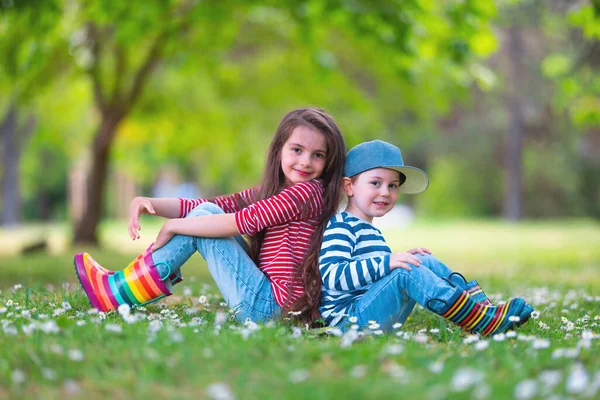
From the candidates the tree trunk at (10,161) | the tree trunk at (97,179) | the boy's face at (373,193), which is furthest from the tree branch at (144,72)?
the tree trunk at (10,161)

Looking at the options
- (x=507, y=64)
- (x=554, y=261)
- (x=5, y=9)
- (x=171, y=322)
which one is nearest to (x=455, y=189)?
(x=507, y=64)

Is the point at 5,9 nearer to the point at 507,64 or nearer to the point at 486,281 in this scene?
the point at 486,281

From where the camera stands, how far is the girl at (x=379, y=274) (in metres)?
3.68

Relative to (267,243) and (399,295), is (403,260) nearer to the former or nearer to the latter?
(399,295)

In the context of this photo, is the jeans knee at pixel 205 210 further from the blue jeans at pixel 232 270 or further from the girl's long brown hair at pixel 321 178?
the girl's long brown hair at pixel 321 178

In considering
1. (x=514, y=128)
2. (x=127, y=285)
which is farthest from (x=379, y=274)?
(x=514, y=128)

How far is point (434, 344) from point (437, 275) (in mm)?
679

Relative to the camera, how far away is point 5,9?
7.02m

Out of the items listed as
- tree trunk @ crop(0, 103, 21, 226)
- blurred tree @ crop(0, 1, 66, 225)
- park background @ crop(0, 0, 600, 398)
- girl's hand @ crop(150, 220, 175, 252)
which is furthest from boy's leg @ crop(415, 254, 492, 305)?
tree trunk @ crop(0, 103, 21, 226)

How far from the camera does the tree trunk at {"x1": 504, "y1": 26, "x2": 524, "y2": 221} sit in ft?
95.1

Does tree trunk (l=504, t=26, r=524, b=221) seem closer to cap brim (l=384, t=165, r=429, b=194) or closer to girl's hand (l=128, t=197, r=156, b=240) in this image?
cap brim (l=384, t=165, r=429, b=194)

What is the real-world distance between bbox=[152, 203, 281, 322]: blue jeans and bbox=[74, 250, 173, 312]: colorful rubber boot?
6 centimetres

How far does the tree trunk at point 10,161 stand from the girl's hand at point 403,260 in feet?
86.8

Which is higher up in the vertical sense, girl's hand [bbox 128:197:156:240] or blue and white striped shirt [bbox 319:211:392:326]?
girl's hand [bbox 128:197:156:240]
